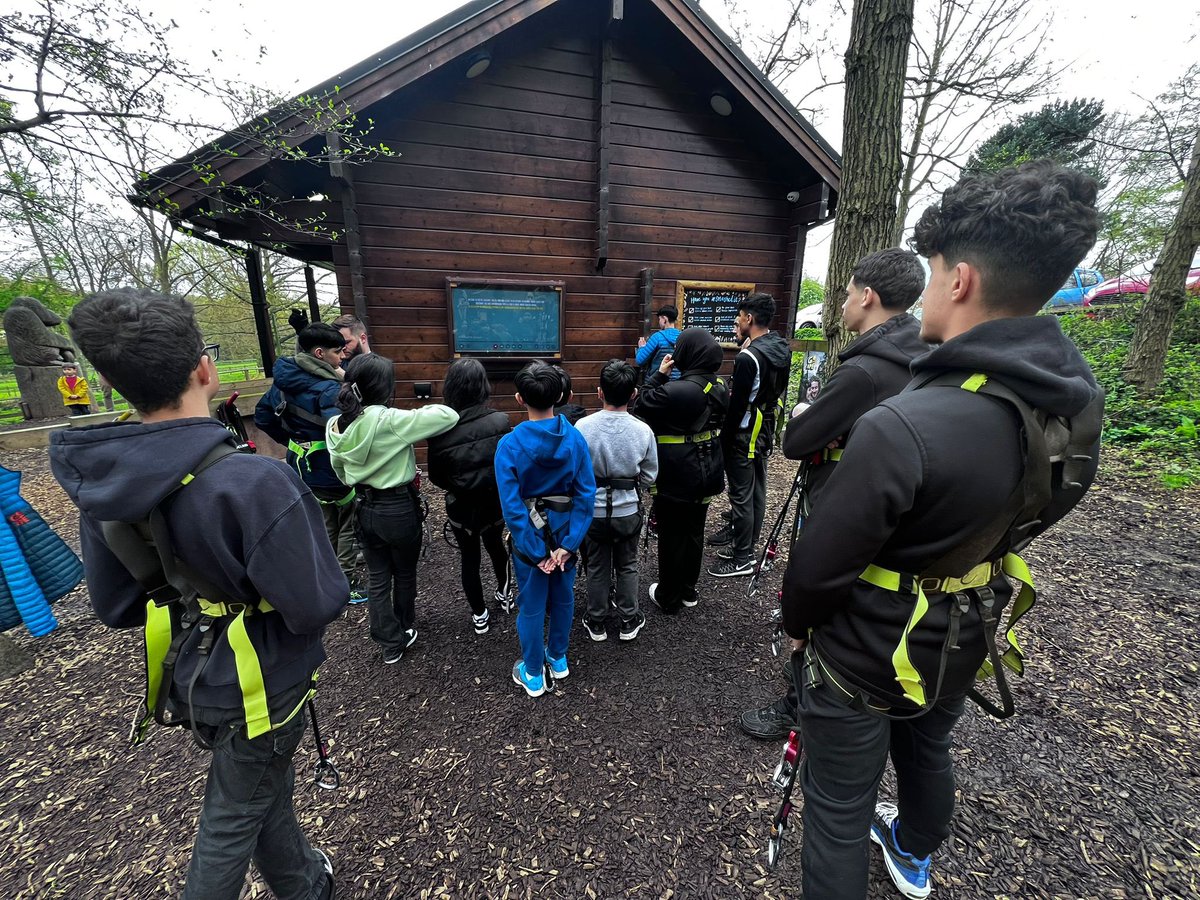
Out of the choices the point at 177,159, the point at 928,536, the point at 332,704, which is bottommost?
the point at 332,704

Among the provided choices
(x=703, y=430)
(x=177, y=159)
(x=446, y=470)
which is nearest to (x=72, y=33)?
(x=177, y=159)

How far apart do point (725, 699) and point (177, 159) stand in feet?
21.8

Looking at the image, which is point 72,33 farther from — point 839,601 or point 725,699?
point 725,699

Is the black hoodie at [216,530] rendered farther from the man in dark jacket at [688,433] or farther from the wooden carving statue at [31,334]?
the wooden carving statue at [31,334]

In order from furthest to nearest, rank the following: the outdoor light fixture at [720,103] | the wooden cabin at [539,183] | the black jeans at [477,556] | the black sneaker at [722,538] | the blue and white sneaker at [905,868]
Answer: the outdoor light fixture at [720,103] < the wooden cabin at [539,183] < the black sneaker at [722,538] < the black jeans at [477,556] < the blue and white sneaker at [905,868]

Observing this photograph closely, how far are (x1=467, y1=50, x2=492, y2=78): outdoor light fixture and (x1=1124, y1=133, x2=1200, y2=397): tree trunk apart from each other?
10.7 meters

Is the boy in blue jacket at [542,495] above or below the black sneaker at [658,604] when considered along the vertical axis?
above

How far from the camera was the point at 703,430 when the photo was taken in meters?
3.47

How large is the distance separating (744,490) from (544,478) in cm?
233

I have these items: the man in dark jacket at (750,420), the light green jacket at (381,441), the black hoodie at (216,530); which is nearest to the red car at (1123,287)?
the man in dark jacket at (750,420)

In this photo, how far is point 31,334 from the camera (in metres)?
9.69

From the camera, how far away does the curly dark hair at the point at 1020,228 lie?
118 cm

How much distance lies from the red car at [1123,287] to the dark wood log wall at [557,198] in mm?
9702

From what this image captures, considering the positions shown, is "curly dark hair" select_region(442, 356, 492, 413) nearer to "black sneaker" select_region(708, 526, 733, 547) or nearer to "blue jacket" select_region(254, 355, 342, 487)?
"blue jacket" select_region(254, 355, 342, 487)
